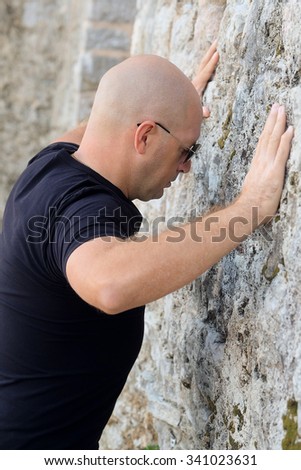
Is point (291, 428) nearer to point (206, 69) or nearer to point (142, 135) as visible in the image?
point (142, 135)

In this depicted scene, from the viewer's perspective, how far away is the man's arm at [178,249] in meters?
1.79

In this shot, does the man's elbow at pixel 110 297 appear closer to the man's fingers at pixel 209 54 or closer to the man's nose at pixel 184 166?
the man's nose at pixel 184 166

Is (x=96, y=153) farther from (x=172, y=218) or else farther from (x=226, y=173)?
(x=172, y=218)

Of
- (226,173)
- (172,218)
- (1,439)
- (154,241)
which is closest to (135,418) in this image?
(172,218)

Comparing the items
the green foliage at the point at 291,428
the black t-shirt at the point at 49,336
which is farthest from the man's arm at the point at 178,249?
the green foliage at the point at 291,428

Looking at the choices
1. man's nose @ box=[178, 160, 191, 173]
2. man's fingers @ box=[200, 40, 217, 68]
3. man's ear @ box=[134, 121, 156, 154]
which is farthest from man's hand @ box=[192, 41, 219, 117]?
man's ear @ box=[134, 121, 156, 154]

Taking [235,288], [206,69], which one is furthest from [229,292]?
[206,69]

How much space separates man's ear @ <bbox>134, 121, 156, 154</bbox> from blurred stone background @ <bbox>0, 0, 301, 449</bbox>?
304mm

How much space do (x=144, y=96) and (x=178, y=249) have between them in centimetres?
58

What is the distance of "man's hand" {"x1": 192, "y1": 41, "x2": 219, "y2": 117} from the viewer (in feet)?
9.14

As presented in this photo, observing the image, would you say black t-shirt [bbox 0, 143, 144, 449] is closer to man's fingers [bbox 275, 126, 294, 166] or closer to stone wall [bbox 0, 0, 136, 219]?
man's fingers [bbox 275, 126, 294, 166]

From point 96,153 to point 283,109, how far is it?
1.89 ft

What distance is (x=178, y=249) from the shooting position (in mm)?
1876

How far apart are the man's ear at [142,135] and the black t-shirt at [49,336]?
14 cm
